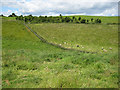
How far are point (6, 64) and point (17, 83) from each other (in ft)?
10.5

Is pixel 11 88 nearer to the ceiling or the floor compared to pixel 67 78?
nearer to the floor

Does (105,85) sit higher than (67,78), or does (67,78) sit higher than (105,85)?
(67,78)

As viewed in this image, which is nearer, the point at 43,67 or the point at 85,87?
the point at 85,87

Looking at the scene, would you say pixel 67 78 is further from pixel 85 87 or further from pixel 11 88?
pixel 11 88

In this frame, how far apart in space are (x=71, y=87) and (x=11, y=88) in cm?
249

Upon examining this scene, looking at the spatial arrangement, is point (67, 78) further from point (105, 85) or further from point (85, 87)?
point (105, 85)

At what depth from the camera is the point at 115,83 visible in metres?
4.99

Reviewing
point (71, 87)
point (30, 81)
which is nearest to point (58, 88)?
point (71, 87)

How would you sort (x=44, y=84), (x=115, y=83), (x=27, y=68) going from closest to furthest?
(x=44, y=84) → (x=115, y=83) → (x=27, y=68)

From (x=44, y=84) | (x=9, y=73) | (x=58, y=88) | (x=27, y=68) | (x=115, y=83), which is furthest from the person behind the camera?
(x=27, y=68)

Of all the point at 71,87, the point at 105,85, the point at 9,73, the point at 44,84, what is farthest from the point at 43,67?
the point at 105,85

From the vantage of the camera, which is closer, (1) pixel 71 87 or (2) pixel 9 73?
(1) pixel 71 87

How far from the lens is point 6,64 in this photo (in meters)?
7.64

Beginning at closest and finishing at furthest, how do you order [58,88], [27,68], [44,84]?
[58,88] → [44,84] → [27,68]
